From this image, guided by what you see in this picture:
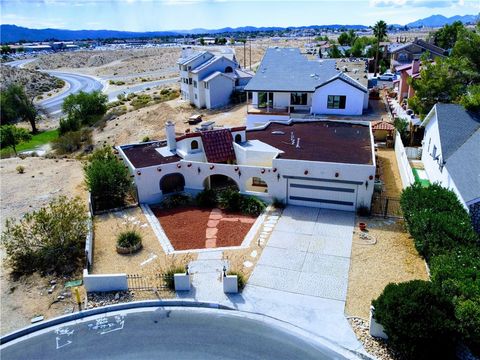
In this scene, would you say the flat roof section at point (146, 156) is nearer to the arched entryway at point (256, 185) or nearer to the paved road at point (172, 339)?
the arched entryway at point (256, 185)

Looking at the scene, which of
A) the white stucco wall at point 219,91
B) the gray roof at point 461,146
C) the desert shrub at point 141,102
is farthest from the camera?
the desert shrub at point 141,102

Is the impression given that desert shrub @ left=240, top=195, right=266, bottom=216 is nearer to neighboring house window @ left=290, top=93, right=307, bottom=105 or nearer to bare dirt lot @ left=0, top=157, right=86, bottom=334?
bare dirt lot @ left=0, top=157, right=86, bottom=334

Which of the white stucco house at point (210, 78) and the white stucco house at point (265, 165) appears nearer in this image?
the white stucco house at point (265, 165)

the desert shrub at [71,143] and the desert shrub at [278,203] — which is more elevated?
the desert shrub at [278,203]

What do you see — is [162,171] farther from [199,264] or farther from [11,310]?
[11,310]

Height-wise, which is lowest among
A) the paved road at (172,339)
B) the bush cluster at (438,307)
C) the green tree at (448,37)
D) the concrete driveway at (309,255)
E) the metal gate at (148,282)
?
the paved road at (172,339)

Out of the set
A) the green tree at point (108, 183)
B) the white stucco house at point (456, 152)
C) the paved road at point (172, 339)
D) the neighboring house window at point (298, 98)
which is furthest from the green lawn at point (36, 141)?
the white stucco house at point (456, 152)

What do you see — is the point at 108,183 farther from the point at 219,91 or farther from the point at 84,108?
the point at 84,108
